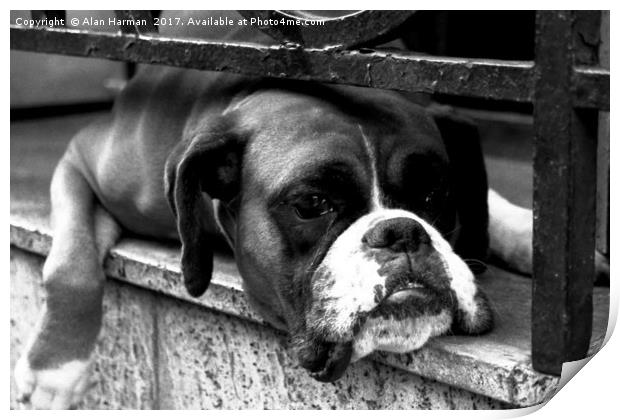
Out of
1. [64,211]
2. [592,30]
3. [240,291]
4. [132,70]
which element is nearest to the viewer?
[592,30]

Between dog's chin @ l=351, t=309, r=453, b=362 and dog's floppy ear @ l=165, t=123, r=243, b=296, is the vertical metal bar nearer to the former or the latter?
dog's chin @ l=351, t=309, r=453, b=362

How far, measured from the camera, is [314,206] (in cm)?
209

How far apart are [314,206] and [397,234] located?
21 cm

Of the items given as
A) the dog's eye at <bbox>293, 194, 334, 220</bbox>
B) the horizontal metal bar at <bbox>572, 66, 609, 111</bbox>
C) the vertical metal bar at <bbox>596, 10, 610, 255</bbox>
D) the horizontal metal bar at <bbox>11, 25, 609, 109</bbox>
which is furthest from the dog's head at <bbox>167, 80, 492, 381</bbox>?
the horizontal metal bar at <bbox>572, 66, 609, 111</bbox>

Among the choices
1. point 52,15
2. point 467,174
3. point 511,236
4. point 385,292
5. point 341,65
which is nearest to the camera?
point 385,292

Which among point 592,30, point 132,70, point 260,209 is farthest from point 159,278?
point 132,70

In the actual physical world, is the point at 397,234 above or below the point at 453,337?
above

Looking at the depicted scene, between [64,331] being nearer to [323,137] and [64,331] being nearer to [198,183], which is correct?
[198,183]

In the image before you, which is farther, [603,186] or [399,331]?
[603,186]

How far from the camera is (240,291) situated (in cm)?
233

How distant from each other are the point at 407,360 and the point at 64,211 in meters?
1.10

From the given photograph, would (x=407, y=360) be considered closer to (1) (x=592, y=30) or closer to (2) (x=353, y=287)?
(2) (x=353, y=287)

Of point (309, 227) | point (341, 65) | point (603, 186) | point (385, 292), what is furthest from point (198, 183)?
point (603, 186)

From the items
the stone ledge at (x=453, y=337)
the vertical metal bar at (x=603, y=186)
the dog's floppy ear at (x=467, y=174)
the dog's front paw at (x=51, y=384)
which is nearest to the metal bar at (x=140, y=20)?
the stone ledge at (x=453, y=337)
